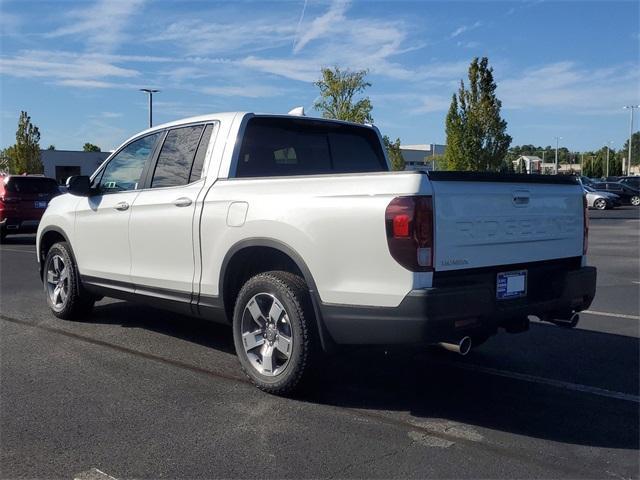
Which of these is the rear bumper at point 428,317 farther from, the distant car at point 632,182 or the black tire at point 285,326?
the distant car at point 632,182

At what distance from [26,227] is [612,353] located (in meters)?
14.8

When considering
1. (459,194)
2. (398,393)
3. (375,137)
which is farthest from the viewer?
(375,137)

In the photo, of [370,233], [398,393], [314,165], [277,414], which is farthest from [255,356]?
[314,165]

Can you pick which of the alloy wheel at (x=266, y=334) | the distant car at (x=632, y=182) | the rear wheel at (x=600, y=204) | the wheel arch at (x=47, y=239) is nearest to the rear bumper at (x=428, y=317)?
the alloy wheel at (x=266, y=334)

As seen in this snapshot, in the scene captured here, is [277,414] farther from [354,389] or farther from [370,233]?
[370,233]

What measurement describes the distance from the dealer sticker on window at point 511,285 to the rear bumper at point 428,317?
4 centimetres

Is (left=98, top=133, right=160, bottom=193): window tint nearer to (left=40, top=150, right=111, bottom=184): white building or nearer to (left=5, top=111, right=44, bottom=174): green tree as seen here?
(left=5, top=111, right=44, bottom=174): green tree

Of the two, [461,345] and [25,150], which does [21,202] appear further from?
[25,150]

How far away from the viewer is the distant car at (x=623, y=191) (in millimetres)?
40750

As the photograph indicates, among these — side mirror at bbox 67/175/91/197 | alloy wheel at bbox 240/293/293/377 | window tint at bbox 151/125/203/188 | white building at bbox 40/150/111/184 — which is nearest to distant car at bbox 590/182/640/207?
side mirror at bbox 67/175/91/197

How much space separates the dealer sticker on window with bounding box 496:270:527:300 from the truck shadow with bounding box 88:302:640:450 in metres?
0.75

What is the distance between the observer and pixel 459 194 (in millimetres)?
4098

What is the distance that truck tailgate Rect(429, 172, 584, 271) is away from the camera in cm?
403

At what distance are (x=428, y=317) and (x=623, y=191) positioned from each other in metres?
40.9
